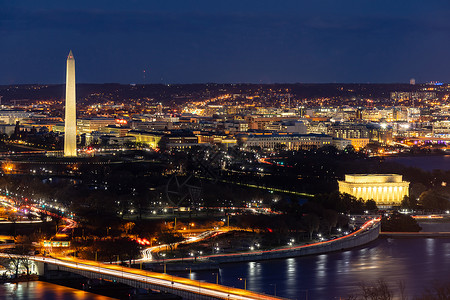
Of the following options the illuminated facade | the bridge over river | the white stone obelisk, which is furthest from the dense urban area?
the white stone obelisk

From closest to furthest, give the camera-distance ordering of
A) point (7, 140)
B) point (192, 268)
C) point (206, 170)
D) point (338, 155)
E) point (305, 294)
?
point (305, 294), point (192, 268), point (206, 170), point (338, 155), point (7, 140)

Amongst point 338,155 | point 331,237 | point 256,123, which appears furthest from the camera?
point 256,123

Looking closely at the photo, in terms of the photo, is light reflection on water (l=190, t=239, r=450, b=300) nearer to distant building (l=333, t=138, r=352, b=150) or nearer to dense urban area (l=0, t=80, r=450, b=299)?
dense urban area (l=0, t=80, r=450, b=299)

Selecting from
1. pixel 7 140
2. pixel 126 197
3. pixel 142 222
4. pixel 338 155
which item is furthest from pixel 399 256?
pixel 7 140

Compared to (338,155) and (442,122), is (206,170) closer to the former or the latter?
(338,155)

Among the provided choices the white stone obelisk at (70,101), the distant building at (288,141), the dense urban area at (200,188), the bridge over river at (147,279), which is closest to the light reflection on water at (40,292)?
the bridge over river at (147,279)

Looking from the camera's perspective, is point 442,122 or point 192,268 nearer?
point 192,268

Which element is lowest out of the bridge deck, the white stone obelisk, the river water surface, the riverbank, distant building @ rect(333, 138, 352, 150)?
the river water surface
